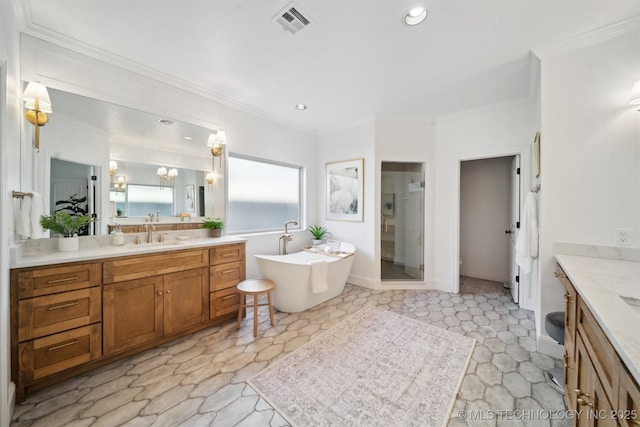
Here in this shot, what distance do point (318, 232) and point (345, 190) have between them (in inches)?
34.3

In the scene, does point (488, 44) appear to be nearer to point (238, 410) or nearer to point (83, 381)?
point (238, 410)

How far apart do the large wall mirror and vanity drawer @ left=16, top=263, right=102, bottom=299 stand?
0.56 metres

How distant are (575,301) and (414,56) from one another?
86.7 inches

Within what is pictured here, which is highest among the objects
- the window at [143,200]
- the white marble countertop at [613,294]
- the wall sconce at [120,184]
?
the wall sconce at [120,184]

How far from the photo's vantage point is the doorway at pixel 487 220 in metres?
3.98

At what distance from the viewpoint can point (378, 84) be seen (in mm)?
2707

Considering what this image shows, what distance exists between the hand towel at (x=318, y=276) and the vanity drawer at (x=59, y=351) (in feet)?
6.22

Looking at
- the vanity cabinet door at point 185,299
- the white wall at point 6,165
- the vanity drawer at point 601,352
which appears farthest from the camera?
the vanity cabinet door at point 185,299

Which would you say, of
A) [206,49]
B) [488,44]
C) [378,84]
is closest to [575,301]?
[488,44]

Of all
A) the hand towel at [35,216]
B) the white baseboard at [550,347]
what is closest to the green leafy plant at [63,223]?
the hand towel at [35,216]

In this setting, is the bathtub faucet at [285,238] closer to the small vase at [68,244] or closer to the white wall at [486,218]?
the small vase at [68,244]

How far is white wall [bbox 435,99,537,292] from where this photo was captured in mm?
2982

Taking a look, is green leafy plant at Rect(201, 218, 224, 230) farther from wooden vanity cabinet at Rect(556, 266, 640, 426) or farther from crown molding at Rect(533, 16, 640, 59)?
crown molding at Rect(533, 16, 640, 59)

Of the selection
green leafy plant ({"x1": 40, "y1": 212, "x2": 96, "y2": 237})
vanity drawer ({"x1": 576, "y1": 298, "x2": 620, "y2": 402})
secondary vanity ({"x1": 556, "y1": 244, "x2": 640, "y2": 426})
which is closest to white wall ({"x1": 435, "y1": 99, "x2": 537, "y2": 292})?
secondary vanity ({"x1": 556, "y1": 244, "x2": 640, "y2": 426})
